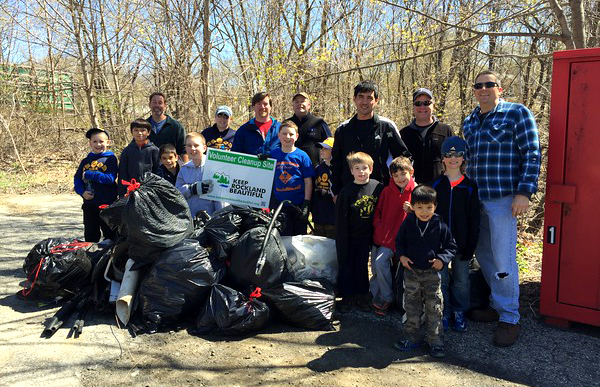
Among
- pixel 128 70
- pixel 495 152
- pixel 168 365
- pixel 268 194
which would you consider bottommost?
pixel 168 365

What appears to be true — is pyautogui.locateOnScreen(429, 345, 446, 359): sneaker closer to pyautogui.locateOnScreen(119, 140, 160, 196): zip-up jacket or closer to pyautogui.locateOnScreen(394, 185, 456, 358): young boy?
pyautogui.locateOnScreen(394, 185, 456, 358): young boy

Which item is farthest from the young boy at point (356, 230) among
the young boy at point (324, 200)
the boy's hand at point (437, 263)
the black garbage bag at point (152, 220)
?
the black garbage bag at point (152, 220)

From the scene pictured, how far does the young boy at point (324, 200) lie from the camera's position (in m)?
5.09

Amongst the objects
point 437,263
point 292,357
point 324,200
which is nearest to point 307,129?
point 324,200

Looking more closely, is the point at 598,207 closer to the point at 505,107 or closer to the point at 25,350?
the point at 505,107

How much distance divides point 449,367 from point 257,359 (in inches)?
56.8

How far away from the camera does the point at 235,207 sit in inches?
182

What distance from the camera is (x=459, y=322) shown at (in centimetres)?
409

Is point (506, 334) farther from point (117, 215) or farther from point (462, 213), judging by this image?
point (117, 215)

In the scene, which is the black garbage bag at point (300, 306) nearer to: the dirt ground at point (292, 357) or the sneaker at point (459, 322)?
the dirt ground at point (292, 357)

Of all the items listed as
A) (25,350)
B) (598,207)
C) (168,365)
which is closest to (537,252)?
(598,207)

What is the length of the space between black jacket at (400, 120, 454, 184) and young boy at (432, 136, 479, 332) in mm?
642

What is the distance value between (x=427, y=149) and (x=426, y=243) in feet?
4.62

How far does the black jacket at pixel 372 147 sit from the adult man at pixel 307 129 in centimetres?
85
